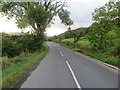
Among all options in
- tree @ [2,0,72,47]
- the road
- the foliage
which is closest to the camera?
the road

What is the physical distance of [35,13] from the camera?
78.8 feet

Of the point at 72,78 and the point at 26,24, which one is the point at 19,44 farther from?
the point at 72,78

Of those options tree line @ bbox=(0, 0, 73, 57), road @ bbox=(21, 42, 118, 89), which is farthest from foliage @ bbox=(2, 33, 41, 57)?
road @ bbox=(21, 42, 118, 89)

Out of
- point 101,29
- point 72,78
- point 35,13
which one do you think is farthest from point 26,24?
point 72,78

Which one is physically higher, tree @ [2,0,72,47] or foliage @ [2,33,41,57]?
tree @ [2,0,72,47]

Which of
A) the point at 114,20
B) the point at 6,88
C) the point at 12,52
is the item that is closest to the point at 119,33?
the point at 114,20

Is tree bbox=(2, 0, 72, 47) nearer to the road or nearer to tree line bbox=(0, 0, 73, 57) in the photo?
tree line bbox=(0, 0, 73, 57)

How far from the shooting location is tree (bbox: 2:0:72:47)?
23.8 meters

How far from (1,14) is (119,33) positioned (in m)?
26.0

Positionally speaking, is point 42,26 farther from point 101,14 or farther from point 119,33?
point 119,33

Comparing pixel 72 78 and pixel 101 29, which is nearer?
pixel 72 78

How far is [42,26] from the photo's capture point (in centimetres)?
2752

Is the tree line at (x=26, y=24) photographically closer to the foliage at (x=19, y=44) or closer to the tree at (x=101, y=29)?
the foliage at (x=19, y=44)

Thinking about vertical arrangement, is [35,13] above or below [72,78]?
above
